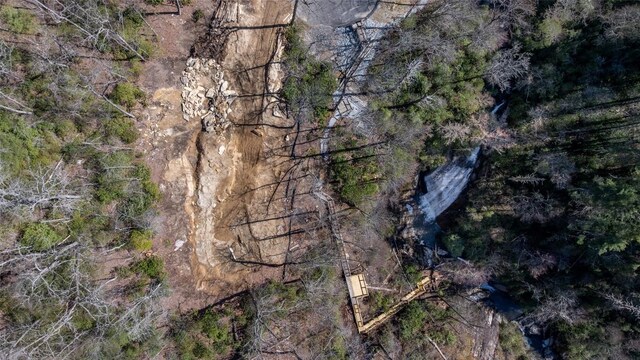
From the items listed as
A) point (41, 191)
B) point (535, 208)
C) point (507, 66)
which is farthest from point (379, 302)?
point (41, 191)

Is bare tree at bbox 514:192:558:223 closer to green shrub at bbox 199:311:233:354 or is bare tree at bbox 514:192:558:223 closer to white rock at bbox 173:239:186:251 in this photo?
green shrub at bbox 199:311:233:354

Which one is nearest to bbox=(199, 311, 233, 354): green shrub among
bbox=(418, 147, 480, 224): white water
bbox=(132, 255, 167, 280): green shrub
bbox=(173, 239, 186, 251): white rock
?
bbox=(132, 255, 167, 280): green shrub

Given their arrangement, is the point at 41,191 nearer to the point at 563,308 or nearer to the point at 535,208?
the point at 535,208

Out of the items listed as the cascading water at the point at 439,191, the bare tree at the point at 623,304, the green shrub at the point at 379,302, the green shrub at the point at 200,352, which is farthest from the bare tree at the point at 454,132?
the green shrub at the point at 200,352

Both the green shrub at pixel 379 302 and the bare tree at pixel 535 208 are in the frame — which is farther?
the green shrub at pixel 379 302

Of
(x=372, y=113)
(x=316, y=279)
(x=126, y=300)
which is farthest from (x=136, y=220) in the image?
(x=372, y=113)

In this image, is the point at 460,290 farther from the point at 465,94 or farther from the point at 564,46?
the point at 564,46

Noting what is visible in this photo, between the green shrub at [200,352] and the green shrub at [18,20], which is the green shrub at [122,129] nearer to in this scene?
the green shrub at [18,20]
